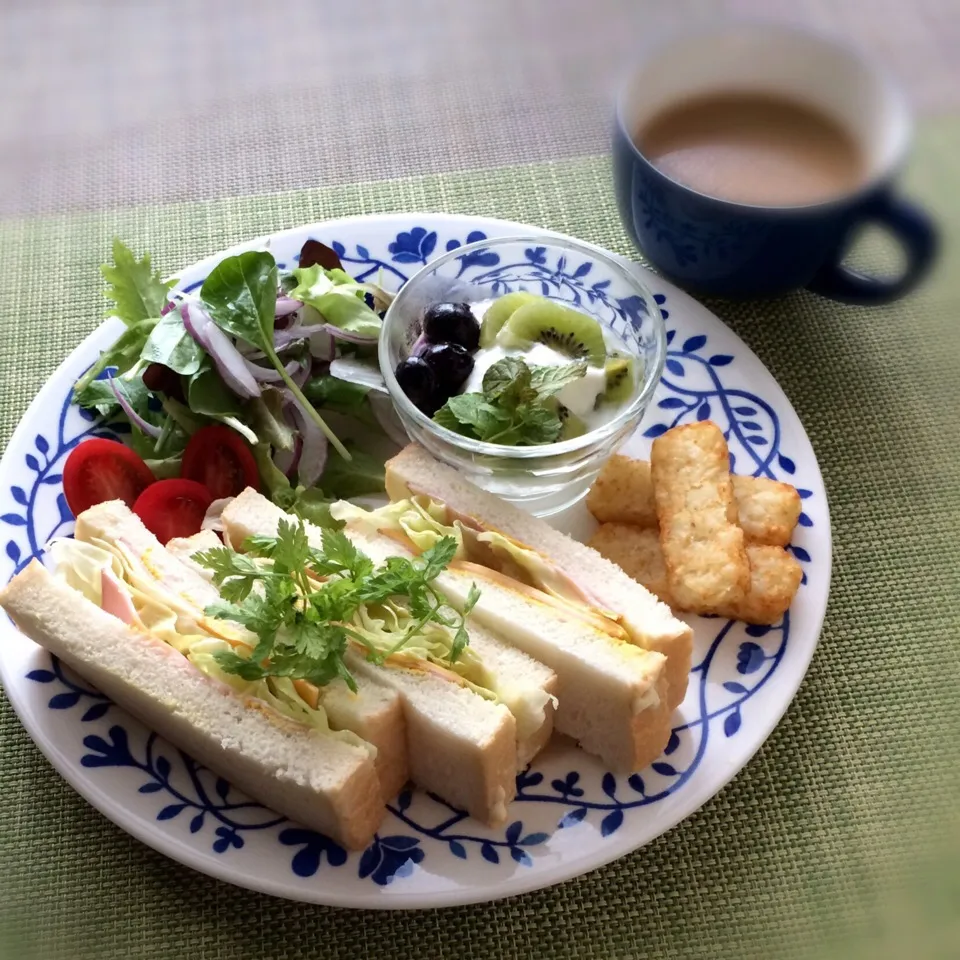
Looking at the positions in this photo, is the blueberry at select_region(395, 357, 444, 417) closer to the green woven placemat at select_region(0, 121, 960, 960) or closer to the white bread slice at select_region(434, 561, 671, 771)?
the white bread slice at select_region(434, 561, 671, 771)

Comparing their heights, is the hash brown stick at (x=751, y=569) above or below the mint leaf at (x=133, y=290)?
below

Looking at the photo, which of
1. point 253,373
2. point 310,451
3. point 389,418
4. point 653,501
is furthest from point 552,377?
point 253,373

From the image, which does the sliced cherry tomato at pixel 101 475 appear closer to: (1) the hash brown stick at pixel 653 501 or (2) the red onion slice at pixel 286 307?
(2) the red onion slice at pixel 286 307

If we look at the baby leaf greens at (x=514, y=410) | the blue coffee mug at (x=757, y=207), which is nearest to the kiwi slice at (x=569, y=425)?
the baby leaf greens at (x=514, y=410)

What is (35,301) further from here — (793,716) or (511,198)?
(793,716)

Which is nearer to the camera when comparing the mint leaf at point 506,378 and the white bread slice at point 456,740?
the white bread slice at point 456,740

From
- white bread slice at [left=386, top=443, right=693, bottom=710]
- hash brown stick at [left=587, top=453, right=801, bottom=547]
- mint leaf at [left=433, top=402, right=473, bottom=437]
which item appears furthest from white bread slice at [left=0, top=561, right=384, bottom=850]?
hash brown stick at [left=587, top=453, right=801, bottom=547]
